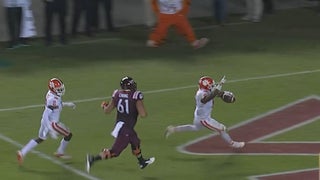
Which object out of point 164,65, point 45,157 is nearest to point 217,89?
point 45,157

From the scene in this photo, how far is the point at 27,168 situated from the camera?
41.8 feet

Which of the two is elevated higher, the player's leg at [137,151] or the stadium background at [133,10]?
the player's leg at [137,151]

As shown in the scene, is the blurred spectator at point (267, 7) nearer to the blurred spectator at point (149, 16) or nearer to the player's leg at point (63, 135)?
the blurred spectator at point (149, 16)

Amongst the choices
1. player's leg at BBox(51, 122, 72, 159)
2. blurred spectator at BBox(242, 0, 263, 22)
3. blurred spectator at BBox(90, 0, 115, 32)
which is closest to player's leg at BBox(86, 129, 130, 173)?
player's leg at BBox(51, 122, 72, 159)

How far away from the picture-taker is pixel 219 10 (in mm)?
23297

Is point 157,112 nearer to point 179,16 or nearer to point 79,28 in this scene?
point 179,16

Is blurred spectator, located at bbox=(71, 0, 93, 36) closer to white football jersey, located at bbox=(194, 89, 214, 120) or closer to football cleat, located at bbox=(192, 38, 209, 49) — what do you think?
football cleat, located at bbox=(192, 38, 209, 49)

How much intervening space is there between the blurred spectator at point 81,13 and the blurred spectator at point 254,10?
4.64 m

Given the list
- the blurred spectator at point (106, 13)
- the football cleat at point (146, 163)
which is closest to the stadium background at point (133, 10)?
the blurred spectator at point (106, 13)

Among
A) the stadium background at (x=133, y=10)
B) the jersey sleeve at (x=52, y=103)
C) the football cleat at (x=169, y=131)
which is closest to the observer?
the jersey sleeve at (x=52, y=103)

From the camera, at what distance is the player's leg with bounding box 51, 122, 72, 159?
12.5m

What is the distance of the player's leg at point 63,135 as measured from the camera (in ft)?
40.9

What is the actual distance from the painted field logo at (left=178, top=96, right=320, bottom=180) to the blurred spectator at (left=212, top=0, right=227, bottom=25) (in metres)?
7.01

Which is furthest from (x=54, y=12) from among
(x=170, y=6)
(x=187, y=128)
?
(x=187, y=128)
